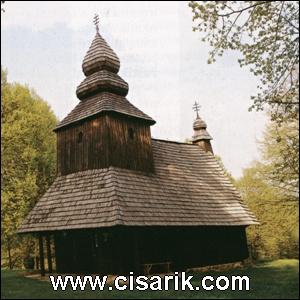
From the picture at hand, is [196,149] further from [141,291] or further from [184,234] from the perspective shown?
[141,291]

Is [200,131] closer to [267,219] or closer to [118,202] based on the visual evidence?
[267,219]

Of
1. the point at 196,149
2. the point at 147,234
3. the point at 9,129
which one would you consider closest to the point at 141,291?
the point at 147,234

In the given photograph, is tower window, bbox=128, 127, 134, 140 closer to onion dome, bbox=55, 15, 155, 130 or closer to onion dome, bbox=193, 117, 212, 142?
onion dome, bbox=55, 15, 155, 130

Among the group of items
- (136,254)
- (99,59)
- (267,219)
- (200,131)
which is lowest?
(136,254)

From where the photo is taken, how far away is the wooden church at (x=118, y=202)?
15.9 metres

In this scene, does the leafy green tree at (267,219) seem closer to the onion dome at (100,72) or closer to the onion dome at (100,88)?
the onion dome at (100,88)

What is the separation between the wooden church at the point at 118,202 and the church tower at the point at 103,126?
49mm

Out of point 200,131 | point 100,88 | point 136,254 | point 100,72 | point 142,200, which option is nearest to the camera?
point 136,254

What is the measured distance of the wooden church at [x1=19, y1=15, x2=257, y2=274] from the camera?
15.9m

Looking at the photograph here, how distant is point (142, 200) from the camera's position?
16500mm

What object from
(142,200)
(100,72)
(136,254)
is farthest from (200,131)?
(136,254)

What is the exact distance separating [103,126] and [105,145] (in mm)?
897

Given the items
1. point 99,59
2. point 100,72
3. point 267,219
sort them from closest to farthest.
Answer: point 100,72 < point 99,59 < point 267,219

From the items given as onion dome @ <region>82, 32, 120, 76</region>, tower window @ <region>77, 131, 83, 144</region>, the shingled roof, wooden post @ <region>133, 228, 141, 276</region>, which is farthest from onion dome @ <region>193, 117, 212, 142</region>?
wooden post @ <region>133, 228, 141, 276</region>
